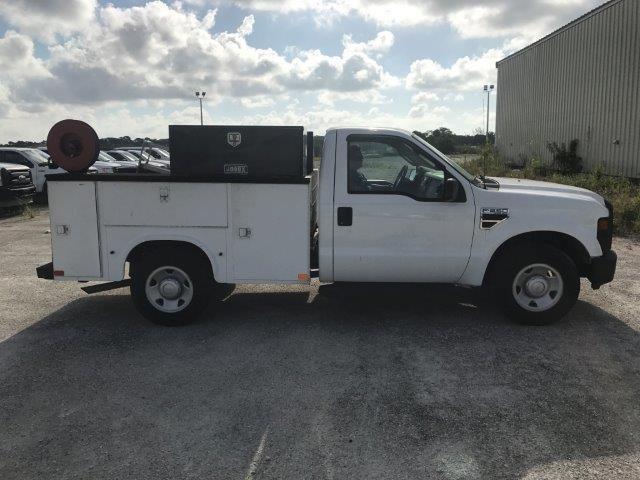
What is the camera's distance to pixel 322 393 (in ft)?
14.0

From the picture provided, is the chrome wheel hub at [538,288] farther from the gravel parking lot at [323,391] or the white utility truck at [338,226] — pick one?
the gravel parking lot at [323,391]

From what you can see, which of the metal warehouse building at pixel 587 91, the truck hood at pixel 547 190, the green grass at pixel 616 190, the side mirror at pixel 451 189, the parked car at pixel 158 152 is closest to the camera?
the side mirror at pixel 451 189

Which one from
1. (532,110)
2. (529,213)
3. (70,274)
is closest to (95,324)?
(70,274)

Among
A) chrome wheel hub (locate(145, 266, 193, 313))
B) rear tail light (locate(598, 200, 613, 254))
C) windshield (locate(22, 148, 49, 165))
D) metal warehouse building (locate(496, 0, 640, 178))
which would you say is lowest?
chrome wheel hub (locate(145, 266, 193, 313))

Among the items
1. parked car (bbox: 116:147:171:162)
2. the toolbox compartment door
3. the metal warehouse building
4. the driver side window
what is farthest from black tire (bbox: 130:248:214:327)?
the metal warehouse building

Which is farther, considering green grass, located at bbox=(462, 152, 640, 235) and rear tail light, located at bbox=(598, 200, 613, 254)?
green grass, located at bbox=(462, 152, 640, 235)

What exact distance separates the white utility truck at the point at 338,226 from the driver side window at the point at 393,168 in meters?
0.01

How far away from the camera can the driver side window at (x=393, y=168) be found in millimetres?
5523

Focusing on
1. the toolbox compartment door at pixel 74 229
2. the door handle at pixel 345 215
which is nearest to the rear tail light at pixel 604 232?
the door handle at pixel 345 215

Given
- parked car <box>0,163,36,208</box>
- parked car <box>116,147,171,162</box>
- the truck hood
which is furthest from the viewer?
parked car <box>0,163,36,208</box>

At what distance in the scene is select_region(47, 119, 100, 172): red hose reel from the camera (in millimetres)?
5508

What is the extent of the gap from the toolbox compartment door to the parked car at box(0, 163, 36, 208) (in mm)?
11231

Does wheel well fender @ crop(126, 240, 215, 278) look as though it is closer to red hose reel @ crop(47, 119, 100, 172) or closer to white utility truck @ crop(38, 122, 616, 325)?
white utility truck @ crop(38, 122, 616, 325)

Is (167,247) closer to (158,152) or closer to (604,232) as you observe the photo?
(604,232)
